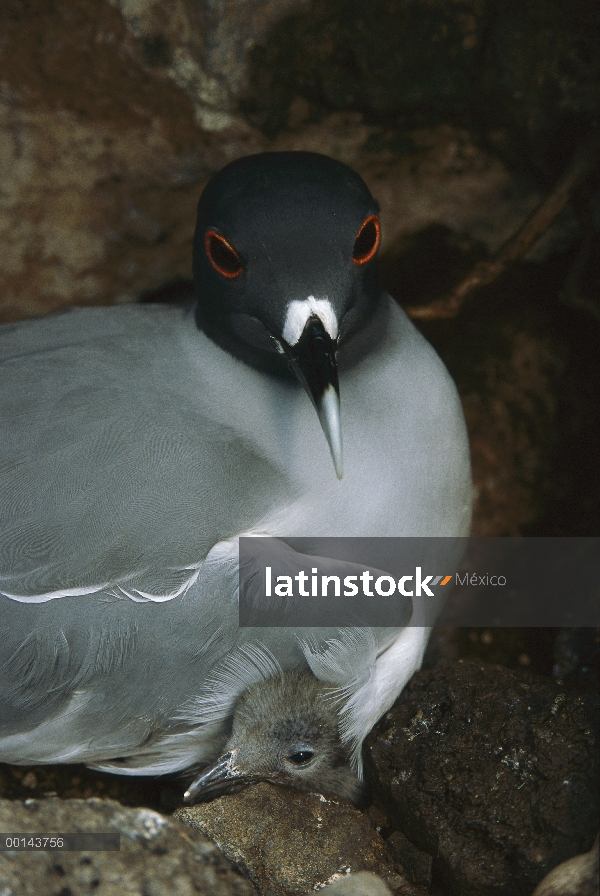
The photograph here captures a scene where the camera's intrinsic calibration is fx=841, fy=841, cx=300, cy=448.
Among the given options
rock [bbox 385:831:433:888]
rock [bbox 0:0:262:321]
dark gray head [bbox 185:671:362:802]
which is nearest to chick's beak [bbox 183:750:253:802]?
dark gray head [bbox 185:671:362:802]

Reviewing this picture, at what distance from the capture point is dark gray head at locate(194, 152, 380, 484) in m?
1.98

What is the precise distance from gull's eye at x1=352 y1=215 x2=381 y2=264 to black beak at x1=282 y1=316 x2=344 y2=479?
28 cm

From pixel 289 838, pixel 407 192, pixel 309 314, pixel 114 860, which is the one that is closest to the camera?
pixel 114 860

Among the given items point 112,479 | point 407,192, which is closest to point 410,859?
point 112,479

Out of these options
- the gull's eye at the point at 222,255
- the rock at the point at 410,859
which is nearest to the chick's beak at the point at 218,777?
the rock at the point at 410,859

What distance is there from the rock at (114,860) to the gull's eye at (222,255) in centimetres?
134

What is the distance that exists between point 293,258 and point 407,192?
4.89 feet

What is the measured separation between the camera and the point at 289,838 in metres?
2.26

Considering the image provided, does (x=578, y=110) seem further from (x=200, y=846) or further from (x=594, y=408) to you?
(x=200, y=846)

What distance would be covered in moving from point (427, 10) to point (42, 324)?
5.37 feet

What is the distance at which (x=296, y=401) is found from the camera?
2.33 meters

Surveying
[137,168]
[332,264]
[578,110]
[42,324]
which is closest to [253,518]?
[332,264]

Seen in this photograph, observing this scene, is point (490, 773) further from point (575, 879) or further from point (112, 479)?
point (112, 479)

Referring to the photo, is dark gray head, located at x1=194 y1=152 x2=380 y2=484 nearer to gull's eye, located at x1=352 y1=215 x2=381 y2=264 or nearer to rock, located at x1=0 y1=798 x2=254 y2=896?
gull's eye, located at x1=352 y1=215 x2=381 y2=264
